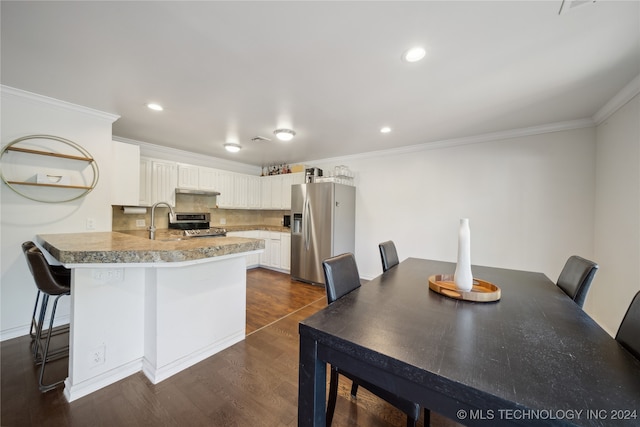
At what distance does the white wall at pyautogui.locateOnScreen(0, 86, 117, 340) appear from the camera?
6.99 ft

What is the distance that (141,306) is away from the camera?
1.76m

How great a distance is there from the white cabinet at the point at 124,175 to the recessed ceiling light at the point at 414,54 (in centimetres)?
334

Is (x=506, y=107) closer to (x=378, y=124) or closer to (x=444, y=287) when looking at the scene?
(x=378, y=124)

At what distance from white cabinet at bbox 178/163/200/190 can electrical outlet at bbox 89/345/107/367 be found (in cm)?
282

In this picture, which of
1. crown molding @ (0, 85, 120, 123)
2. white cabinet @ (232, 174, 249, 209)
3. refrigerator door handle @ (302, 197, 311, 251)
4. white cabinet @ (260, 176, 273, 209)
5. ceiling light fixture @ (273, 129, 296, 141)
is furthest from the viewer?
white cabinet @ (260, 176, 273, 209)

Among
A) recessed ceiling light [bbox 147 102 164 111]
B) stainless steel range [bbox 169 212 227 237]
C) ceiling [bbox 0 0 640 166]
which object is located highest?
ceiling [bbox 0 0 640 166]

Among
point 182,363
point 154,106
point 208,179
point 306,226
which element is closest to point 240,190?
point 208,179

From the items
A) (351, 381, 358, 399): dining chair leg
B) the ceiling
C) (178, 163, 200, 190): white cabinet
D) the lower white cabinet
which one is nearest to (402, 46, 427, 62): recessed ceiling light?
the ceiling

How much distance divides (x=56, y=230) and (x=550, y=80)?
4.80 metres

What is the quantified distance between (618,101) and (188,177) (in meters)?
5.38

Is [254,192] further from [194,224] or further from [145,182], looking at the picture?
[145,182]

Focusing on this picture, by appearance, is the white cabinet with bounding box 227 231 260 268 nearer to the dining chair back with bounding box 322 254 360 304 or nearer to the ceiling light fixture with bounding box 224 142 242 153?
the ceiling light fixture with bounding box 224 142 242 153

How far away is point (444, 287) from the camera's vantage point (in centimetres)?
133

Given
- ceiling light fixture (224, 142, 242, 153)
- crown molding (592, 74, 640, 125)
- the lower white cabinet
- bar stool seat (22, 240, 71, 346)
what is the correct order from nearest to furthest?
1. bar stool seat (22, 240, 71, 346)
2. crown molding (592, 74, 640, 125)
3. ceiling light fixture (224, 142, 242, 153)
4. the lower white cabinet
